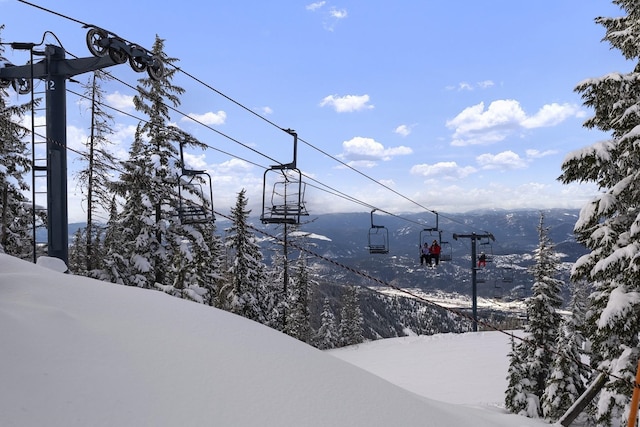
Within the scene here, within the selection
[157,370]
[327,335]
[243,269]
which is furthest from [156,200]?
[327,335]

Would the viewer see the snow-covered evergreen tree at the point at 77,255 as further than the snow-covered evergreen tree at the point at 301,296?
No

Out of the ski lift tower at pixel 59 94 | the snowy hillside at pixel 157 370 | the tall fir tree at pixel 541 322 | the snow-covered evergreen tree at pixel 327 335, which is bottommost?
the snow-covered evergreen tree at pixel 327 335

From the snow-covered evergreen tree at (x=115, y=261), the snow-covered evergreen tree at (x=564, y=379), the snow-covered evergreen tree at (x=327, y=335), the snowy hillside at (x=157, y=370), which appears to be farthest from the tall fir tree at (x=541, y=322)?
the snow-covered evergreen tree at (x=327, y=335)

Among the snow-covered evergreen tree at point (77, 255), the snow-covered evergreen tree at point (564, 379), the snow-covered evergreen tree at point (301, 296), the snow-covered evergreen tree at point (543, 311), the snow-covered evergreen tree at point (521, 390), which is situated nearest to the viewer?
the snow-covered evergreen tree at point (564, 379)

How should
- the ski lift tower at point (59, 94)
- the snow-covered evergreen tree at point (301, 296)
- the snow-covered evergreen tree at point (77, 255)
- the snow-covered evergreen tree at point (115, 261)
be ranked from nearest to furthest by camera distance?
the ski lift tower at point (59, 94), the snow-covered evergreen tree at point (115, 261), the snow-covered evergreen tree at point (77, 255), the snow-covered evergreen tree at point (301, 296)

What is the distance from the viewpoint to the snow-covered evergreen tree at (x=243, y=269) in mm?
31359

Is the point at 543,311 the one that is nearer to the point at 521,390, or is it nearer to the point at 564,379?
the point at 564,379

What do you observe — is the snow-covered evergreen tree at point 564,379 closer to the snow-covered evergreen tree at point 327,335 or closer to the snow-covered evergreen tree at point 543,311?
the snow-covered evergreen tree at point 543,311

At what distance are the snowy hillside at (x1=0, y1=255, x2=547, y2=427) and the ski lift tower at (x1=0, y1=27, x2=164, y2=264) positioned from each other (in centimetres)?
132

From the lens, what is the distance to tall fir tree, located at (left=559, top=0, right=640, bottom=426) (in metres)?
9.47

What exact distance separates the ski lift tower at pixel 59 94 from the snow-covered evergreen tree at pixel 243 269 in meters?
20.9

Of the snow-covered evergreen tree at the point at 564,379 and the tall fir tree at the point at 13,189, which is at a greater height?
the tall fir tree at the point at 13,189

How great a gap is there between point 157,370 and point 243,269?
27.3 m

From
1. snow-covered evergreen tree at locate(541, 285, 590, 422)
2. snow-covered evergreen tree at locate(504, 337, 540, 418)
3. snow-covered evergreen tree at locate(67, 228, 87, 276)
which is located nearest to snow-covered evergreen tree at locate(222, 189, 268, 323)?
snow-covered evergreen tree at locate(67, 228, 87, 276)
